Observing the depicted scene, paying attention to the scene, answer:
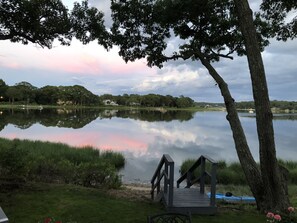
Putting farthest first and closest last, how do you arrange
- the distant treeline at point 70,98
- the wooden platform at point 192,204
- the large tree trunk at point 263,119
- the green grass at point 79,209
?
the distant treeline at point 70,98 → the large tree trunk at point 263,119 → the wooden platform at point 192,204 → the green grass at point 79,209

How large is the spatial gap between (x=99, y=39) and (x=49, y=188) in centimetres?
450

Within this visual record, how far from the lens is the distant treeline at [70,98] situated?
4872 inches

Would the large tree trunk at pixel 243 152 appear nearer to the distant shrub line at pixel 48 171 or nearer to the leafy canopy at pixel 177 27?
the leafy canopy at pixel 177 27

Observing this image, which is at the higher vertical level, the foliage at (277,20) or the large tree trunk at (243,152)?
the foliage at (277,20)

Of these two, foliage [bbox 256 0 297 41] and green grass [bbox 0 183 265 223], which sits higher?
foliage [bbox 256 0 297 41]

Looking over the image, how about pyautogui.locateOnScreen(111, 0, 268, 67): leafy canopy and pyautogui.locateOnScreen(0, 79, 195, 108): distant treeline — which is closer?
pyautogui.locateOnScreen(111, 0, 268, 67): leafy canopy

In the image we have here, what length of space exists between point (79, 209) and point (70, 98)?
140339 mm

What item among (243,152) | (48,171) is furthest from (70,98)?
(243,152)

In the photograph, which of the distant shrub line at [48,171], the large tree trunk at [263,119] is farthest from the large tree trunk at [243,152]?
the distant shrub line at [48,171]

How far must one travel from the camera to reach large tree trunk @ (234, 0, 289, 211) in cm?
661

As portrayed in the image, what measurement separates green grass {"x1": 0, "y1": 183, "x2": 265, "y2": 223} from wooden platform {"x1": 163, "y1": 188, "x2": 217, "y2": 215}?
8.4 inches

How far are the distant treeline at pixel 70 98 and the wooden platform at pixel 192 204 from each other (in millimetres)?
125268

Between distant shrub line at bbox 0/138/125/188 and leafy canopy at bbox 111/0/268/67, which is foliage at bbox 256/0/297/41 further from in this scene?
distant shrub line at bbox 0/138/125/188

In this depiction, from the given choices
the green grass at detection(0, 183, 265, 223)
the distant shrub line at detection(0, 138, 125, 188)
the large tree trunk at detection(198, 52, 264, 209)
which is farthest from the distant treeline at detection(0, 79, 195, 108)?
the large tree trunk at detection(198, 52, 264, 209)
